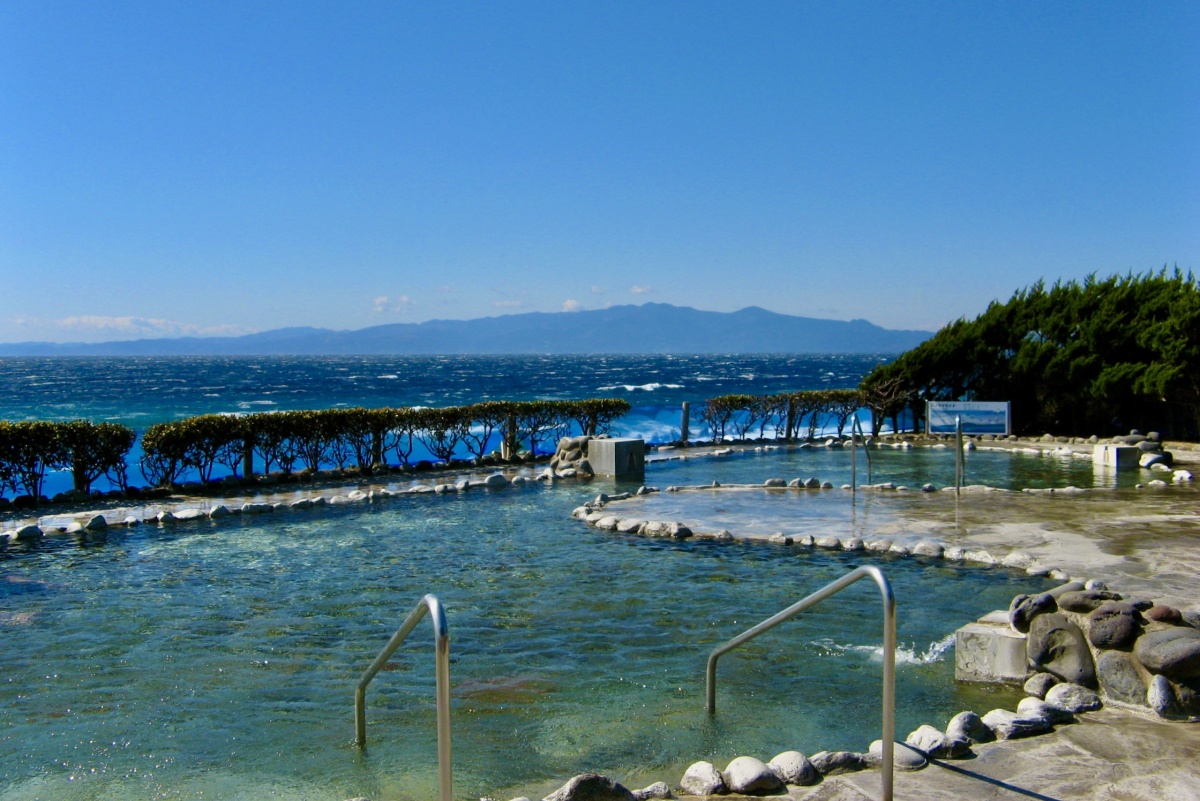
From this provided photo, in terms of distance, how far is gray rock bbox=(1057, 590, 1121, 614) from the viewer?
5.97 metres

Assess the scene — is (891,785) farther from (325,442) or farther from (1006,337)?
(1006,337)

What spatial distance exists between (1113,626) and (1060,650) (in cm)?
35

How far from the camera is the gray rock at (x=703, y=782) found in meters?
4.23

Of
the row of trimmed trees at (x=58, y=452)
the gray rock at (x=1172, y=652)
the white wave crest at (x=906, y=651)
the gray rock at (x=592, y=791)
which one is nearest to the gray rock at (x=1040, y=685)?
the gray rock at (x=1172, y=652)

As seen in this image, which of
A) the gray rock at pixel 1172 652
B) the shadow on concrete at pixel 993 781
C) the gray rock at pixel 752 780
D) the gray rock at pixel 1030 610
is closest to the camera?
the shadow on concrete at pixel 993 781

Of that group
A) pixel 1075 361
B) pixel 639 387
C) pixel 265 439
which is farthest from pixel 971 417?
pixel 639 387

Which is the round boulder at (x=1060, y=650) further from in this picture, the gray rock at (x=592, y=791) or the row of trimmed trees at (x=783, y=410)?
the row of trimmed trees at (x=783, y=410)

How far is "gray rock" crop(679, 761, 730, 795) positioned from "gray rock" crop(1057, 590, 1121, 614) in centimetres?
307

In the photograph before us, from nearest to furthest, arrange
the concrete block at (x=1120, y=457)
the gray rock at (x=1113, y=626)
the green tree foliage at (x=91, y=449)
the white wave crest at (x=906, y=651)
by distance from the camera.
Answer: the gray rock at (x=1113, y=626)
the white wave crest at (x=906, y=651)
the green tree foliage at (x=91, y=449)
the concrete block at (x=1120, y=457)

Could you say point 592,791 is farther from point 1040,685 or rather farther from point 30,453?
point 30,453

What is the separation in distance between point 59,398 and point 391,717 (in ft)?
239

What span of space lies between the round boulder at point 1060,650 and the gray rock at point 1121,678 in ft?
0.28

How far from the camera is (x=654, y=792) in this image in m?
4.22

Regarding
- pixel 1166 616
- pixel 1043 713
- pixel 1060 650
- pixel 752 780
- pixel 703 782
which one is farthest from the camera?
pixel 1060 650
